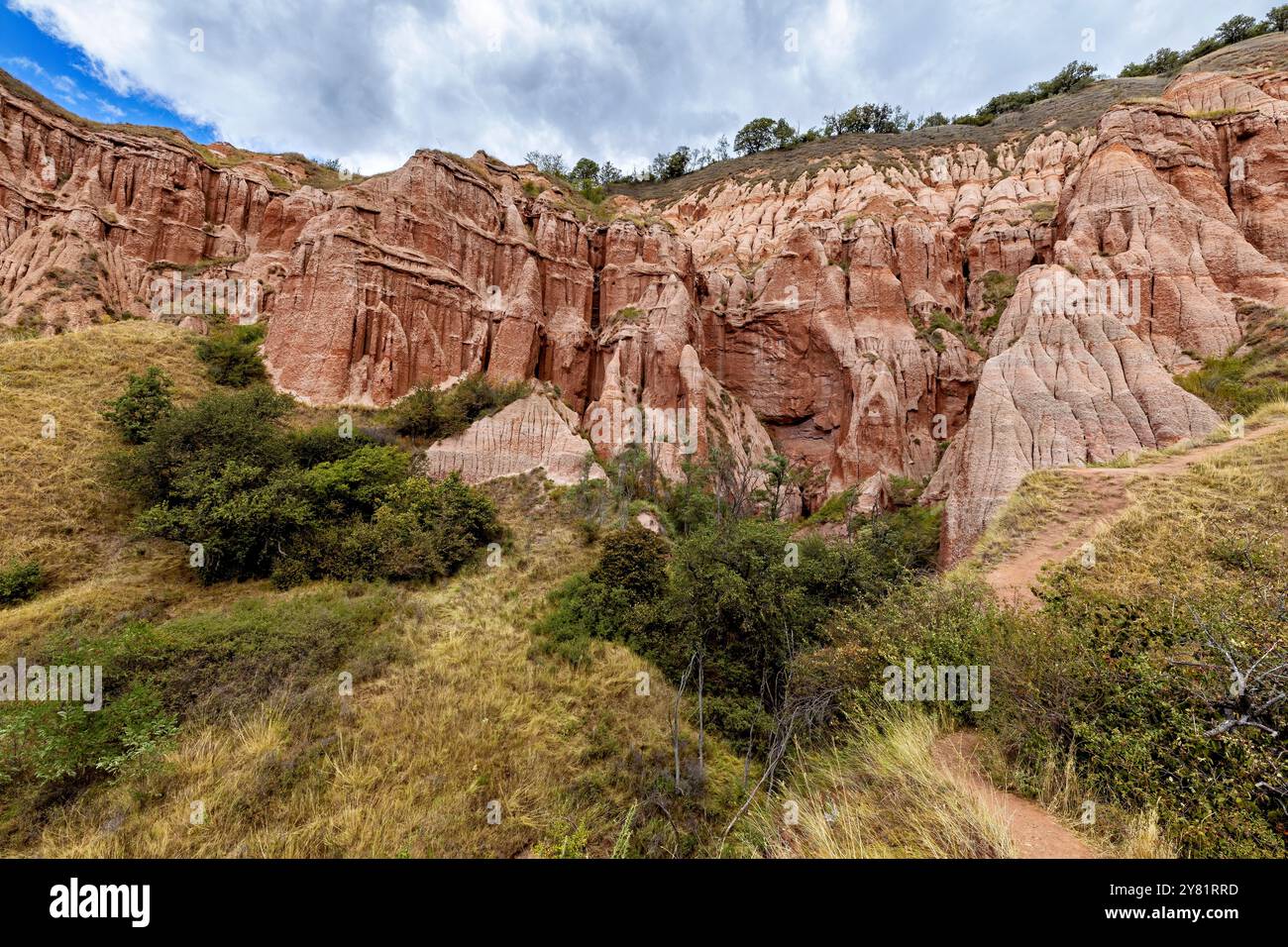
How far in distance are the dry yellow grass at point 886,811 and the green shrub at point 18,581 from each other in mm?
15440

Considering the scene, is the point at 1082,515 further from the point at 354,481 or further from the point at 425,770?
the point at 354,481

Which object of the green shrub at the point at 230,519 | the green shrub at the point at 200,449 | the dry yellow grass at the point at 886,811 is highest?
the green shrub at the point at 200,449

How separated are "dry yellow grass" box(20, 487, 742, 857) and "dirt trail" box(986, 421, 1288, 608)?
5981 millimetres

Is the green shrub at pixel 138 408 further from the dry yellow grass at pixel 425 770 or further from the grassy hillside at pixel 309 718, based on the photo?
the dry yellow grass at pixel 425 770

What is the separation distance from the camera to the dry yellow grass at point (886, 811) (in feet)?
9.15

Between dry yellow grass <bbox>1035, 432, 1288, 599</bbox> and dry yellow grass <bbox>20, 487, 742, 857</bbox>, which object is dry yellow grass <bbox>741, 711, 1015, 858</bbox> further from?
dry yellow grass <bbox>1035, 432, 1288, 599</bbox>

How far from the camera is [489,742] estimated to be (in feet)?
23.8

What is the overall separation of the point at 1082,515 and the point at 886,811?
336 inches

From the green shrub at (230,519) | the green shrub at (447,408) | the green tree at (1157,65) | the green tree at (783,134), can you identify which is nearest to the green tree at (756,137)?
the green tree at (783,134)

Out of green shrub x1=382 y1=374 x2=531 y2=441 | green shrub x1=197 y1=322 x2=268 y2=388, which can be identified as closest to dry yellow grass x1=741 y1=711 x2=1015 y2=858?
green shrub x1=382 y1=374 x2=531 y2=441

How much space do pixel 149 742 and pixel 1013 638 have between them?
10629 mm

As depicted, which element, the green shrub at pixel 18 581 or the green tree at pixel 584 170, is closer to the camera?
the green shrub at pixel 18 581
